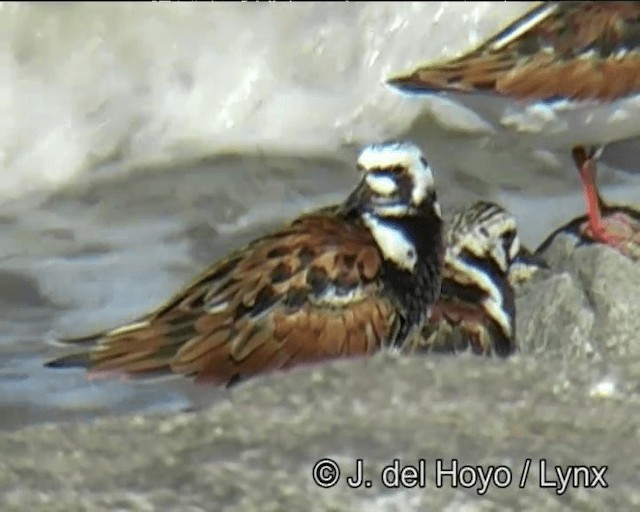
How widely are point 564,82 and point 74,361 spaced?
2.09 feet

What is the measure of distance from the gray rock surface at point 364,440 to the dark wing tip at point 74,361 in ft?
0.20

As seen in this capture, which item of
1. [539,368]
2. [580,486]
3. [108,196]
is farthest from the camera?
[108,196]

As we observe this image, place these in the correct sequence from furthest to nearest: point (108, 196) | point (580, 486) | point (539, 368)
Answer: point (108, 196), point (539, 368), point (580, 486)

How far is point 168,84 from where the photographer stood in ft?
5.90

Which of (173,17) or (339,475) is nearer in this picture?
(339,475)

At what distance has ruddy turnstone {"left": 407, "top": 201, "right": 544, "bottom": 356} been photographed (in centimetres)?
159

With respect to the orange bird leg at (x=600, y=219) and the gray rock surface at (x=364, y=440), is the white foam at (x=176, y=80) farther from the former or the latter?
the gray rock surface at (x=364, y=440)

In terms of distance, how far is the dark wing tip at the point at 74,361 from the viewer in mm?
1506

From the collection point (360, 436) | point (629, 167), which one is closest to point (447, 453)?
point (360, 436)

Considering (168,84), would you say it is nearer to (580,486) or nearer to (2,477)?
(2,477)

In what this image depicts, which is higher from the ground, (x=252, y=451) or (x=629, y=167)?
(x=629, y=167)

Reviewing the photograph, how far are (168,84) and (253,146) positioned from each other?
132mm

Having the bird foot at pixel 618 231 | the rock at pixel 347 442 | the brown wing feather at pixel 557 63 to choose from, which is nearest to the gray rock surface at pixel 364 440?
the rock at pixel 347 442

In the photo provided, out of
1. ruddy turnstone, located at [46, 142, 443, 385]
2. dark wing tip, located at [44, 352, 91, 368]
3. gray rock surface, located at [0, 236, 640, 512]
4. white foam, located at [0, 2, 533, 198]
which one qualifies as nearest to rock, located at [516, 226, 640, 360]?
gray rock surface, located at [0, 236, 640, 512]
